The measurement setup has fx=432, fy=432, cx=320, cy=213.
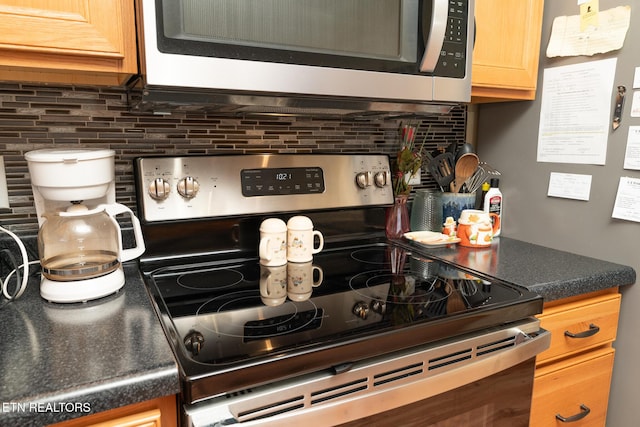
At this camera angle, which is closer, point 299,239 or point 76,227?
point 76,227

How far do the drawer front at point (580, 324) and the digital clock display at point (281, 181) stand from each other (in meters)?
0.66

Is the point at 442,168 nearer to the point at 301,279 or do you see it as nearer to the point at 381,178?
the point at 381,178

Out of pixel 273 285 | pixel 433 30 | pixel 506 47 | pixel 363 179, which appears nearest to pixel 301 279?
pixel 273 285

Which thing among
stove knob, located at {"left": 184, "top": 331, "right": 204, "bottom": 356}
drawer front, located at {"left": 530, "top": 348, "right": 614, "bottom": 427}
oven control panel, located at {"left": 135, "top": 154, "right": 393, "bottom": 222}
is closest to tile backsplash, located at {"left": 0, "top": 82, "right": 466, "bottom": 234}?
oven control panel, located at {"left": 135, "top": 154, "right": 393, "bottom": 222}

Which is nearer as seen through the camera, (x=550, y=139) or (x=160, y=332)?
(x=160, y=332)

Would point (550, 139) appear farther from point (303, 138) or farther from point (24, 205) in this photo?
point (24, 205)

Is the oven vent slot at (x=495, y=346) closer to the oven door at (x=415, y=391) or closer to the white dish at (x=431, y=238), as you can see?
the oven door at (x=415, y=391)

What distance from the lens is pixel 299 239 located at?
1113 millimetres

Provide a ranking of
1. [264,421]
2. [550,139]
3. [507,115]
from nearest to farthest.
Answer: [264,421]
[550,139]
[507,115]

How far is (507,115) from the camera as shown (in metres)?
1.41

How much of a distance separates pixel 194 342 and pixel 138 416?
130mm

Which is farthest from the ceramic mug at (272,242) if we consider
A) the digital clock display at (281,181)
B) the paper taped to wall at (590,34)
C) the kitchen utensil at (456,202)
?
the paper taped to wall at (590,34)

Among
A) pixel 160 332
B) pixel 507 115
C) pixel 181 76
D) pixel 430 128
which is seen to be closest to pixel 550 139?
pixel 507 115

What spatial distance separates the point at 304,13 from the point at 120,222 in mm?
672
